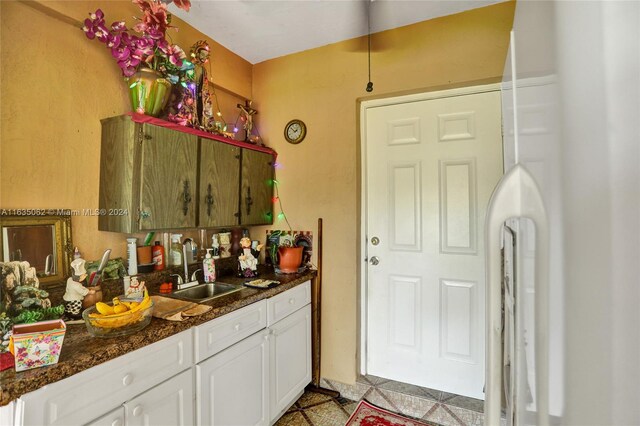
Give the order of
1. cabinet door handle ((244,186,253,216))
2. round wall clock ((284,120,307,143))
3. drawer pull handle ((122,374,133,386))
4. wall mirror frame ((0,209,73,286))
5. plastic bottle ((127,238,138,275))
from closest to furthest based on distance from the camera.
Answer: drawer pull handle ((122,374,133,386))
wall mirror frame ((0,209,73,286))
plastic bottle ((127,238,138,275))
cabinet door handle ((244,186,253,216))
round wall clock ((284,120,307,143))

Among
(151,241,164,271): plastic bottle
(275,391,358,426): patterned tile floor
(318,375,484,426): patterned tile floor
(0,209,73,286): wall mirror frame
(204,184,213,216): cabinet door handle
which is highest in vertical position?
(204,184,213,216): cabinet door handle

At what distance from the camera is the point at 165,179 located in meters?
1.71

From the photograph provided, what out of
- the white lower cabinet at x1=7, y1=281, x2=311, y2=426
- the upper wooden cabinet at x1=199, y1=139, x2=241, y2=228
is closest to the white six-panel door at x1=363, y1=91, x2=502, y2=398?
the white lower cabinet at x1=7, y1=281, x2=311, y2=426

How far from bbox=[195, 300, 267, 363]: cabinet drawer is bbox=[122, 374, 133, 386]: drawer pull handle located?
0.30 meters

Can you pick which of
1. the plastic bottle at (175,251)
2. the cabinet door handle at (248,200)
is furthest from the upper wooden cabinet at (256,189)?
the plastic bottle at (175,251)

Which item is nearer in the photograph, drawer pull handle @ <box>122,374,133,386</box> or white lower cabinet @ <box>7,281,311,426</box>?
white lower cabinet @ <box>7,281,311,426</box>

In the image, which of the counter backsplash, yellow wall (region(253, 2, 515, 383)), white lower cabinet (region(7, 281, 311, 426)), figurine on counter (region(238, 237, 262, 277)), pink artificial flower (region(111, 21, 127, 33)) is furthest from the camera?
figurine on counter (region(238, 237, 262, 277))

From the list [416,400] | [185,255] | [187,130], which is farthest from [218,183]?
[416,400]

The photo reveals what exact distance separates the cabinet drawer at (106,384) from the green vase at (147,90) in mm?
1246

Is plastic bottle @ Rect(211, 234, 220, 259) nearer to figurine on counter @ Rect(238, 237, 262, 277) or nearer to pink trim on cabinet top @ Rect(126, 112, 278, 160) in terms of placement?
figurine on counter @ Rect(238, 237, 262, 277)

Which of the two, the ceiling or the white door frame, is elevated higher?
the ceiling

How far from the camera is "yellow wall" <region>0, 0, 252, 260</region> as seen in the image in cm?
133

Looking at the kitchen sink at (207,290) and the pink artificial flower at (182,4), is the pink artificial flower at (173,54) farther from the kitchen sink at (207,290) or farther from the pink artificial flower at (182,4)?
the kitchen sink at (207,290)

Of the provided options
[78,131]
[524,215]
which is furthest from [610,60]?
[78,131]
